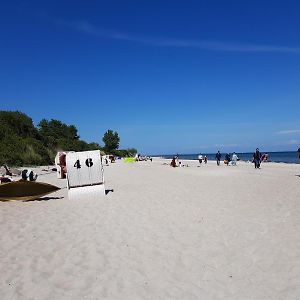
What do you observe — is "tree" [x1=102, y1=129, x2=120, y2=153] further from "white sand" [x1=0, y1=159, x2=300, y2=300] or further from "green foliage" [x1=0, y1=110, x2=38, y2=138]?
"white sand" [x1=0, y1=159, x2=300, y2=300]

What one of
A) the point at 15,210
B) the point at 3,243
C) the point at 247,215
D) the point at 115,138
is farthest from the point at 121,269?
the point at 115,138

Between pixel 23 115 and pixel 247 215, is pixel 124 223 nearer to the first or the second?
pixel 247 215

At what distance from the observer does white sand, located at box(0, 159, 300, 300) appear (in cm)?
551

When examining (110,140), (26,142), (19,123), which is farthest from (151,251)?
(110,140)

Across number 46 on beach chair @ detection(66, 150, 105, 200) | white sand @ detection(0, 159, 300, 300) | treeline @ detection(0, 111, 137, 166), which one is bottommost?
white sand @ detection(0, 159, 300, 300)

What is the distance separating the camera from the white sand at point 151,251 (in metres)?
5.51

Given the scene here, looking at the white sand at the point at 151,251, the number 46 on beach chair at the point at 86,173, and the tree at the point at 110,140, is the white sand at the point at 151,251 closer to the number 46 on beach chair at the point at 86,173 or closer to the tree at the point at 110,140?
the number 46 on beach chair at the point at 86,173

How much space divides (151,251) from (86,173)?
9434 mm

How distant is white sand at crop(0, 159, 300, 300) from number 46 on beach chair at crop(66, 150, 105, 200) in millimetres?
2903

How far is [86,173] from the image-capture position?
16266 mm

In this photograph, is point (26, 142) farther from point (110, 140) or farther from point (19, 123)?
point (110, 140)

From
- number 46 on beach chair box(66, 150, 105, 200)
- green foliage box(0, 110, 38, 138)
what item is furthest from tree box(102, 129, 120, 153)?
number 46 on beach chair box(66, 150, 105, 200)

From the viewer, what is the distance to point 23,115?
67750mm

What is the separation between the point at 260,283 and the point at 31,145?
5026 centimetres
